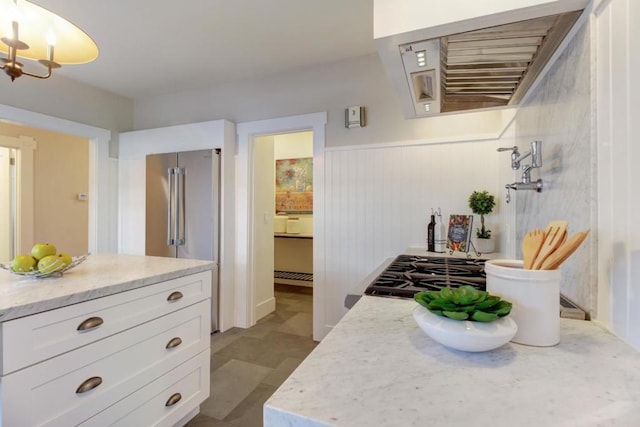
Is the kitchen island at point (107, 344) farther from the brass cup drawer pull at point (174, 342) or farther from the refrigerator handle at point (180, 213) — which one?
the refrigerator handle at point (180, 213)

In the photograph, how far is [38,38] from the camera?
1521 mm

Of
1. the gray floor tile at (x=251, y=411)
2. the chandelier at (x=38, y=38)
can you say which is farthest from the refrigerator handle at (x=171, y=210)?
the gray floor tile at (x=251, y=411)

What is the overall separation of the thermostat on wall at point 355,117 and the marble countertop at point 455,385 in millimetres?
2225

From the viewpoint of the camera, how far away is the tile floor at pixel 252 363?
1.74 metres

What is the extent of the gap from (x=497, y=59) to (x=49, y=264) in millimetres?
1982

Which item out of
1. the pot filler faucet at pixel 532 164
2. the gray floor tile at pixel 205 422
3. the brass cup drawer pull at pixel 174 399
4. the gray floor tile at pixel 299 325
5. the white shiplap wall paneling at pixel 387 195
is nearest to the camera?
the pot filler faucet at pixel 532 164

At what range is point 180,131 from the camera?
10.4ft

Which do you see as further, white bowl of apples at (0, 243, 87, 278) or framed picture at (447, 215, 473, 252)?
framed picture at (447, 215, 473, 252)

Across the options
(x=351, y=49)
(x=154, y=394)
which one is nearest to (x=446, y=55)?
(x=351, y=49)

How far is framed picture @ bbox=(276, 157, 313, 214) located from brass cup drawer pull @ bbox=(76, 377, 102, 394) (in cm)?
355

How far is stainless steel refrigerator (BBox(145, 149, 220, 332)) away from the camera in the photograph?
2973mm

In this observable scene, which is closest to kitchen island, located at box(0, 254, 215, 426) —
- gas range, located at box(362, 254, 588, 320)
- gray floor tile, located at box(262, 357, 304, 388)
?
gray floor tile, located at box(262, 357, 304, 388)

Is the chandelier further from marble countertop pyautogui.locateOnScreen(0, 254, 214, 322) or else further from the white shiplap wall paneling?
the white shiplap wall paneling

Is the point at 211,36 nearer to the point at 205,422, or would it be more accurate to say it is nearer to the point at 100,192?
the point at 100,192
